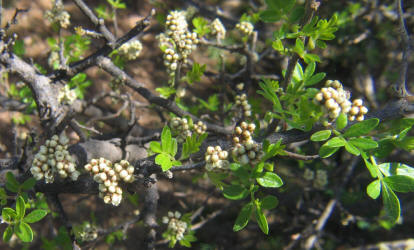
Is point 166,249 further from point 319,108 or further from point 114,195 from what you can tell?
point 319,108

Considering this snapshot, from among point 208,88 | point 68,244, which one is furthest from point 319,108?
point 208,88

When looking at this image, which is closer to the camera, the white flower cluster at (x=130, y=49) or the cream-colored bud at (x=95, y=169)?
the cream-colored bud at (x=95, y=169)

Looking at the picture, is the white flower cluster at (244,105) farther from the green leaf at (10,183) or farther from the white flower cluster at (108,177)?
the green leaf at (10,183)

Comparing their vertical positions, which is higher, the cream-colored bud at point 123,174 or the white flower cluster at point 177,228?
the cream-colored bud at point 123,174

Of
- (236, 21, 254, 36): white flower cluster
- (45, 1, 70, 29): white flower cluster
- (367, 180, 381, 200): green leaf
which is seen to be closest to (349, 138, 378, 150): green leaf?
(367, 180, 381, 200): green leaf

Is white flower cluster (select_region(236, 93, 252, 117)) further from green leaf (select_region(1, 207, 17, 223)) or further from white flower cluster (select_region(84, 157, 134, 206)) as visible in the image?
green leaf (select_region(1, 207, 17, 223))

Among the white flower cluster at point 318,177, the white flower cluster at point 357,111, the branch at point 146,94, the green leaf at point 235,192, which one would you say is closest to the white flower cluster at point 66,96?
the branch at point 146,94
